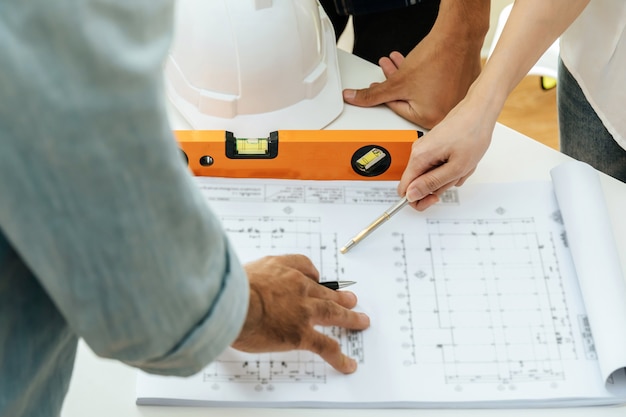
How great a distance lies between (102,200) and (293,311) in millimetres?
324

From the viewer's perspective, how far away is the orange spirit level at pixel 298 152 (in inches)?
31.8

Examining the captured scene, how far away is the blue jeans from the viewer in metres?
0.98

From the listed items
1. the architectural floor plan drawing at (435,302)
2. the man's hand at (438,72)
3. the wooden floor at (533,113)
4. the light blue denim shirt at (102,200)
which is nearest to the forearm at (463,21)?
the man's hand at (438,72)

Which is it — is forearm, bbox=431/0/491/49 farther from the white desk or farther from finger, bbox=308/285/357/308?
finger, bbox=308/285/357/308

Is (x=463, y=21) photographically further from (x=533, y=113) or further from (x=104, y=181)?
(x=533, y=113)

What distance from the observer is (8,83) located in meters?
0.29

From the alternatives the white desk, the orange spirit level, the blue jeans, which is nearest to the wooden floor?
the blue jeans

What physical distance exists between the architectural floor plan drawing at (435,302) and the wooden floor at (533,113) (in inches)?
39.2

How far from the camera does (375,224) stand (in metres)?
0.79

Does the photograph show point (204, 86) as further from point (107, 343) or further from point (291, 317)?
point (107, 343)

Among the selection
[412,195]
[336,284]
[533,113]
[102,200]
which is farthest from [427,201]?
[533,113]

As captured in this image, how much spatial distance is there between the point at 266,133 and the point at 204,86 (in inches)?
3.6

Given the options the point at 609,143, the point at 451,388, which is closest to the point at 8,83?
the point at 451,388

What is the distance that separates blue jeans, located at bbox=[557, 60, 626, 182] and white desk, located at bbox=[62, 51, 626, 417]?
14cm
